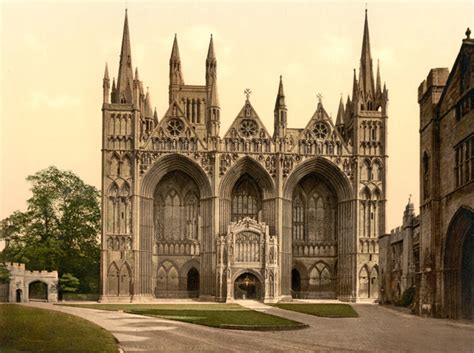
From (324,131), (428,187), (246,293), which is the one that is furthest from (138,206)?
(428,187)

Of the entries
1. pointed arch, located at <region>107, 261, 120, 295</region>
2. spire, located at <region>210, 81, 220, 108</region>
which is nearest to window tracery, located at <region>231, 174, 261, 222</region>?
spire, located at <region>210, 81, 220, 108</region>

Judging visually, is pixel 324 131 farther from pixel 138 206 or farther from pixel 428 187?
pixel 428 187

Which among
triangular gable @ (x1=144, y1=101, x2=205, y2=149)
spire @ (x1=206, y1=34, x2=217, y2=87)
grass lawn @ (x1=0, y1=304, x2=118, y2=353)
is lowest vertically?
grass lawn @ (x1=0, y1=304, x2=118, y2=353)

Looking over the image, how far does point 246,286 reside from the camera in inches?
2813

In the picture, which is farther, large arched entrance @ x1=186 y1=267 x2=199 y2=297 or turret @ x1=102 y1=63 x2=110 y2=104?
large arched entrance @ x1=186 y1=267 x2=199 y2=297

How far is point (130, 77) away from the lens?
243 feet

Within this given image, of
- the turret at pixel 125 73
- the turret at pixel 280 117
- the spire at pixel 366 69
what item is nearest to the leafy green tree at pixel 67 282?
the turret at pixel 125 73

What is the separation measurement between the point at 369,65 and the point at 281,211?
681 inches

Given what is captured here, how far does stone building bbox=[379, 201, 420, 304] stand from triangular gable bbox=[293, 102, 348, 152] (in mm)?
13135

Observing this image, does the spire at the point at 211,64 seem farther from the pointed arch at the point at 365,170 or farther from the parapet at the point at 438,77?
the parapet at the point at 438,77

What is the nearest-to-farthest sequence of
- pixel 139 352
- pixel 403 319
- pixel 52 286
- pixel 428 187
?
1. pixel 139 352
2. pixel 403 319
3. pixel 428 187
4. pixel 52 286

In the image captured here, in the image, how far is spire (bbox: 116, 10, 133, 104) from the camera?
73.6m

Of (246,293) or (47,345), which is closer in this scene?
(47,345)

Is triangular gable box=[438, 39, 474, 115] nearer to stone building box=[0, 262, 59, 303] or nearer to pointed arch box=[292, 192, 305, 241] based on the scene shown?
pointed arch box=[292, 192, 305, 241]
